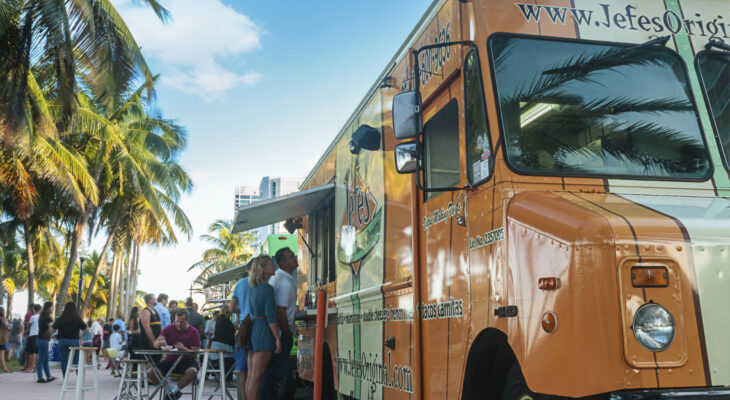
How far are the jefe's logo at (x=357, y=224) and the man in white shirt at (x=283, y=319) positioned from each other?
94 centimetres

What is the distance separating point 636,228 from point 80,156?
930 inches

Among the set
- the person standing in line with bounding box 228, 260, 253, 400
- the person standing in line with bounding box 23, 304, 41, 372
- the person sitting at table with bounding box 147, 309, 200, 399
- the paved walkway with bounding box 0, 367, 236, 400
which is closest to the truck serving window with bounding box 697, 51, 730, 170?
the person standing in line with bounding box 228, 260, 253, 400

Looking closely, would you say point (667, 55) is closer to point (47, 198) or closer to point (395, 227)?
point (395, 227)

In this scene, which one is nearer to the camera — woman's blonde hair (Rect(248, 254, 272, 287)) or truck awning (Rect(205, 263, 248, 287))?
woman's blonde hair (Rect(248, 254, 272, 287))

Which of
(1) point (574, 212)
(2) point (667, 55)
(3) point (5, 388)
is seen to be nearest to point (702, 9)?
(2) point (667, 55)

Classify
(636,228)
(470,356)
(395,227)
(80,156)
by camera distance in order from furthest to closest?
(80,156) < (395,227) < (470,356) < (636,228)

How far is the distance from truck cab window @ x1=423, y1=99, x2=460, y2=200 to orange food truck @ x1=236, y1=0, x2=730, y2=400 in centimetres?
2

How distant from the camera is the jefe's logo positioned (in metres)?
5.84

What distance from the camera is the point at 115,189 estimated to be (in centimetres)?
2780

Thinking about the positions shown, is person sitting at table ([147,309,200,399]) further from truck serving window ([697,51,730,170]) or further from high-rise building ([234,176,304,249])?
truck serving window ([697,51,730,170])

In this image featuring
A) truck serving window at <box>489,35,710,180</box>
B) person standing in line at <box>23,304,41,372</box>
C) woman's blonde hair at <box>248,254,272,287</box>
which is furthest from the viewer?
person standing in line at <box>23,304,41,372</box>

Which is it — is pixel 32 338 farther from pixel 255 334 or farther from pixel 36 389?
pixel 255 334

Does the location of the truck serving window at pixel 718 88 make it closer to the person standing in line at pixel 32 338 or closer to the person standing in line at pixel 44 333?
the person standing in line at pixel 44 333

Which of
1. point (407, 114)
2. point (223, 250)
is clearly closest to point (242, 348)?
point (407, 114)
